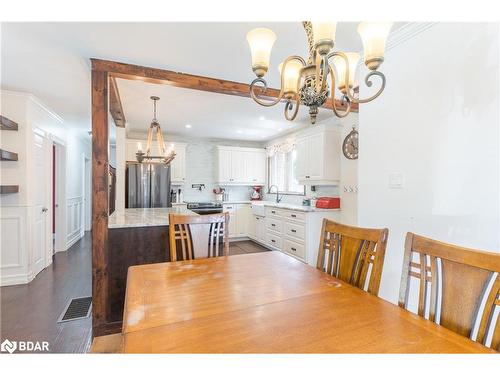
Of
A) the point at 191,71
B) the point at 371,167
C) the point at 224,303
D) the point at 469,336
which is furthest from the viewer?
the point at 191,71

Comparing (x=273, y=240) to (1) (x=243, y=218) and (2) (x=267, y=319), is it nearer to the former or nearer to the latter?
(1) (x=243, y=218)

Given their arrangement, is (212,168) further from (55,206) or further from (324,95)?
(324,95)

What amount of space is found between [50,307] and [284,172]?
14.9ft

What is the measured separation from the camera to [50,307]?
8.34ft

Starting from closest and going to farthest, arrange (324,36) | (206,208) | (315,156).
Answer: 1. (324,36)
2. (315,156)
3. (206,208)

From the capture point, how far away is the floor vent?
2346mm

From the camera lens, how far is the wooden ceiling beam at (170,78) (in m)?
2.29

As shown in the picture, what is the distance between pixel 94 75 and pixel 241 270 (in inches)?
85.3

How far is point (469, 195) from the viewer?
1.52 meters

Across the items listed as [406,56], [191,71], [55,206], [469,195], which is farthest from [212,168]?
[469,195]

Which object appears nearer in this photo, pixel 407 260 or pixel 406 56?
pixel 407 260

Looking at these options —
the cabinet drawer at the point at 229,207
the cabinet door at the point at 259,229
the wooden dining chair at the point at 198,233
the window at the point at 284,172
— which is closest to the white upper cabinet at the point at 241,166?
the window at the point at 284,172

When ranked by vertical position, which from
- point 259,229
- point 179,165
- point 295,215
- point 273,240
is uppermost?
point 179,165

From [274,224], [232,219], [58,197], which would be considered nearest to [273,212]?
[274,224]
